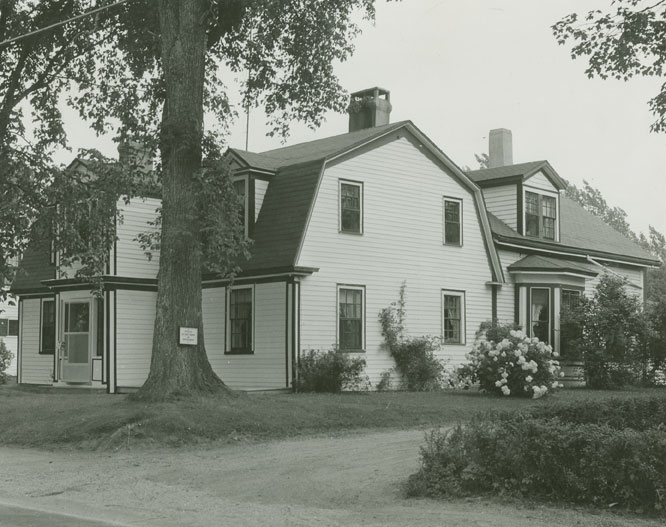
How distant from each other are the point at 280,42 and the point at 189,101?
574 centimetres

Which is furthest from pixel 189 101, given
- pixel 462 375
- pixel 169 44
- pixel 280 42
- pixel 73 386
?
pixel 73 386

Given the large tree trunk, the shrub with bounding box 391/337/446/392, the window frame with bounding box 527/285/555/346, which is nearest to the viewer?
the large tree trunk

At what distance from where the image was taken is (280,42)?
2255cm

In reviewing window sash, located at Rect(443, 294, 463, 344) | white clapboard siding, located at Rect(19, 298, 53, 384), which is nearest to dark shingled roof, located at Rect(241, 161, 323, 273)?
window sash, located at Rect(443, 294, 463, 344)

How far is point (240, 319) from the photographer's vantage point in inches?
987

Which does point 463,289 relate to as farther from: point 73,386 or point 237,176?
point 73,386

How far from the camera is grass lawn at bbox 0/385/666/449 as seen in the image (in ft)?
48.5

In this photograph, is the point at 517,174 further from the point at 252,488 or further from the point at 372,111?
the point at 252,488

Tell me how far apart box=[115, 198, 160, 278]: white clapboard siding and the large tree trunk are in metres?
8.23

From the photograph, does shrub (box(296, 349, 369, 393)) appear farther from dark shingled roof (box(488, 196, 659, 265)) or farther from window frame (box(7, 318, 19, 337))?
window frame (box(7, 318, 19, 337))

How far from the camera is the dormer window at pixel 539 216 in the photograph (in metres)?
30.7

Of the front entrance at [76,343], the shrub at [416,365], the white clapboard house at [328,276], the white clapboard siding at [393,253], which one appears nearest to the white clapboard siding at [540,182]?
the white clapboard house at [328,276]

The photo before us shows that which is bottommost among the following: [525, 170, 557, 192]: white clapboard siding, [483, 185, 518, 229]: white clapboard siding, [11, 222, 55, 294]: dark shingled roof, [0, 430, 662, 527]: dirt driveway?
[0, 430, 662, 527]: dirt driveway

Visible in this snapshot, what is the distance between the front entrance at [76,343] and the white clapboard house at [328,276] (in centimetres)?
4
